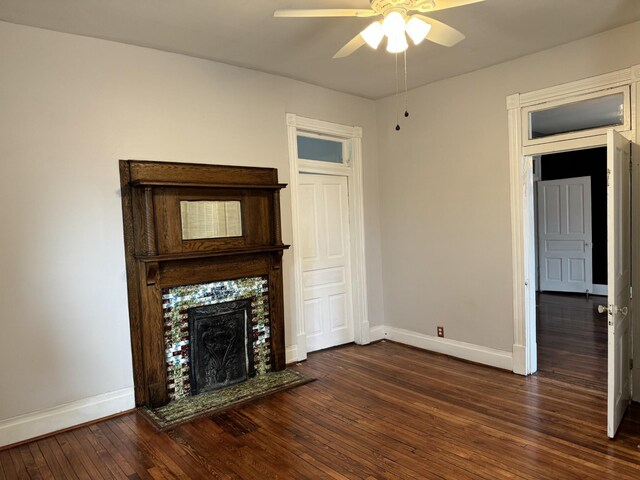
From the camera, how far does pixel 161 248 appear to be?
3.55 meters

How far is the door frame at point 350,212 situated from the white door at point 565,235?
4865 millimetres

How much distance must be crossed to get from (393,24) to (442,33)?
37 cm

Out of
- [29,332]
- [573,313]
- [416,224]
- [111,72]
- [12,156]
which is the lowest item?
[573,313]

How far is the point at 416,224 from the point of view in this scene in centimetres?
495

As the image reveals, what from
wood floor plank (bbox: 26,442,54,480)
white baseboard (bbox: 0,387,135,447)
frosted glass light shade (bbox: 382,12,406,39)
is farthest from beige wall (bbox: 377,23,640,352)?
wood floor plank (bbox: 26,442,54,480)

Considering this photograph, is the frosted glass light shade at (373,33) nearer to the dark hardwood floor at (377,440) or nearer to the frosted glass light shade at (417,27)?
the frosted glass light shade at (417,27)

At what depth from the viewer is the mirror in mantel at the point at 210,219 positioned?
12.1 feet

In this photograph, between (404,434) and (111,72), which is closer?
(404,434)

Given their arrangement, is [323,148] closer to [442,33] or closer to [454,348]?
[442,33]

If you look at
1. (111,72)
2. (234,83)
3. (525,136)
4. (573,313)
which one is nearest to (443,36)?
(525,136)

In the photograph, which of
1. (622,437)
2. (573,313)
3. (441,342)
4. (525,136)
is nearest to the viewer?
(622,437)

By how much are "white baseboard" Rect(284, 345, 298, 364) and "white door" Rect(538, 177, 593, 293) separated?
593 cm

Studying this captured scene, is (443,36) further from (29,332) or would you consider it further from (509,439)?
(29,332)

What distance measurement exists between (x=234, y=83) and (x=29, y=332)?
2.69m
